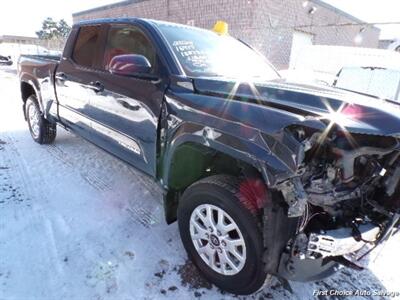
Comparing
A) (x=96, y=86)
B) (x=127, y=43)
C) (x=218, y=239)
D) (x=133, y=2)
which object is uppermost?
(x=133, y=2)

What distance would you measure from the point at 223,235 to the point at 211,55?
1675mm

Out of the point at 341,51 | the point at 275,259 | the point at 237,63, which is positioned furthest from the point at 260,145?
the point at 341,51

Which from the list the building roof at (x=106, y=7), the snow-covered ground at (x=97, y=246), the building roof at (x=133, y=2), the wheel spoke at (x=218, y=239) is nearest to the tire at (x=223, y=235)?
the wheel spoke at (x=218, y=239)

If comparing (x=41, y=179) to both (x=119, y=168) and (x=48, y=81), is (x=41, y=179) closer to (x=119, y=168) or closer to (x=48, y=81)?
(x=119, y=168)

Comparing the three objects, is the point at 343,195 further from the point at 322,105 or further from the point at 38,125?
the point at 38,125

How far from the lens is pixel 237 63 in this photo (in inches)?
125

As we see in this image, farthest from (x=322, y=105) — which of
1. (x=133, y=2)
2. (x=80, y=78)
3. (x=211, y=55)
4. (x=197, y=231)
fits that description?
(x=133, y=2)

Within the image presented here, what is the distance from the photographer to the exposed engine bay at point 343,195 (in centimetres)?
173

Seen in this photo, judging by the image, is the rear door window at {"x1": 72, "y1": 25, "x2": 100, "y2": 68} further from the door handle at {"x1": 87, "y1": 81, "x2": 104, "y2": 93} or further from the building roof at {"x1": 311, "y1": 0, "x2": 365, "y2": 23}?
the building roof at {"x1": 311, "y1": 0, "x2": 365, "y2": 23}

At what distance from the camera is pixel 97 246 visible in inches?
106

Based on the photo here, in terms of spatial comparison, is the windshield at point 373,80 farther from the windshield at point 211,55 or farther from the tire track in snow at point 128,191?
the tire track in snow at point 128,191

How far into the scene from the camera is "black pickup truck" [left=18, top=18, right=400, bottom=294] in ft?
5.73

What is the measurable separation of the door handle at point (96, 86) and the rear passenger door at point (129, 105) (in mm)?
26

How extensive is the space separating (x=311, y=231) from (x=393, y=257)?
1.56 m
